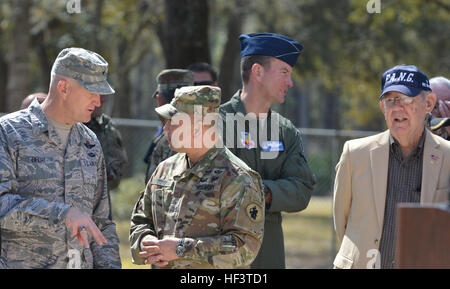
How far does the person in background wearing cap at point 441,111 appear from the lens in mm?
4973

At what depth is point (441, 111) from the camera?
213 inches

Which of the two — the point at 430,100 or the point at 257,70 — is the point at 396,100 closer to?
the point at 430,100

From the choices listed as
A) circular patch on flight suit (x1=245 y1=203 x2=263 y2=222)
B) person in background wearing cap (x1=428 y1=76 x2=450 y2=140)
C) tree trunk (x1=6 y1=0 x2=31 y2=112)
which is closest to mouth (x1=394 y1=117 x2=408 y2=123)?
person in background wearing cap (x1=428 y1=76 x2=450 y2=140)

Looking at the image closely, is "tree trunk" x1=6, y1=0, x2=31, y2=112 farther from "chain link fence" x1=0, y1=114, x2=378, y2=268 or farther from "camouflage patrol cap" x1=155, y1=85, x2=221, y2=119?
"camouflage patrol cap" x1=155, y1=85, x2=221, y2=119

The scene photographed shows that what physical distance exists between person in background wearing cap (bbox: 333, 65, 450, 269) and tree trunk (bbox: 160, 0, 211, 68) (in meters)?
4.30

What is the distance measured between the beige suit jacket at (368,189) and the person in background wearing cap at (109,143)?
102 inches

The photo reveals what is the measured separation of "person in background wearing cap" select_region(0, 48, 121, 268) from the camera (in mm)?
3646

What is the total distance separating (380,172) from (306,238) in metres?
11.8

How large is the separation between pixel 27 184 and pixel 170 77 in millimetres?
2429

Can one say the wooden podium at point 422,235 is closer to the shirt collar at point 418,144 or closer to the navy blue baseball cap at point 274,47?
the shirt collar at point 418,144

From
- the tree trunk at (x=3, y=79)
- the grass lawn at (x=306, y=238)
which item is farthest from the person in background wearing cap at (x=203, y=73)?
the tree trunk at (x=3, y=79)
